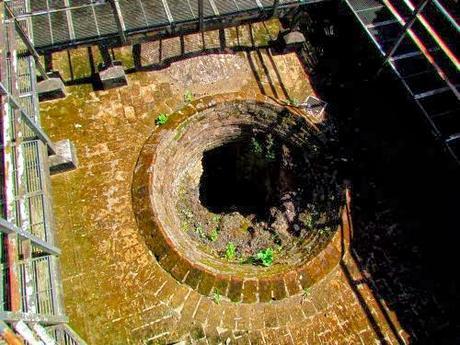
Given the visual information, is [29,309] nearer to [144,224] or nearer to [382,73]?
[144,224]

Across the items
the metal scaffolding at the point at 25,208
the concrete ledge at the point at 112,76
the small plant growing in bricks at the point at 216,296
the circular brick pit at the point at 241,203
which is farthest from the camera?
the concrete ledge at the point at 112,76

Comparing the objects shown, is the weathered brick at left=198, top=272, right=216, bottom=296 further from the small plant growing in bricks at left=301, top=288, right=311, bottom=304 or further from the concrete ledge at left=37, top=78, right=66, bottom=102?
the concrete ledge at left=37, top=78, right=66, bottom=102

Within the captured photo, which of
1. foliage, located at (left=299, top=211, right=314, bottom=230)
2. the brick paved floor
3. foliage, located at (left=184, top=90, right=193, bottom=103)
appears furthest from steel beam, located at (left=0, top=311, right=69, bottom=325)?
foliage, located at (left=299, top=211, right=314, bottom=230)

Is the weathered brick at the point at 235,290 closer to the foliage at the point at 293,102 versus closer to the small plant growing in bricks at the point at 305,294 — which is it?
the small plant growing in bricks at the point at 305,294

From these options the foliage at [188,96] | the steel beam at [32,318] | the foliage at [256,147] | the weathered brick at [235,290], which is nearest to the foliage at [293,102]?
the foliage at [256,147]

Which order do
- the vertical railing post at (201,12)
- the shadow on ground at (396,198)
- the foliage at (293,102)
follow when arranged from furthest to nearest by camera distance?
the foliage at (293,102) < the vertical railing post at (201,12) < the shadow on ground at (396,198)

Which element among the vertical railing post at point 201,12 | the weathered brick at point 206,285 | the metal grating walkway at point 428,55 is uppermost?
the vertical railing post at point 201,12
